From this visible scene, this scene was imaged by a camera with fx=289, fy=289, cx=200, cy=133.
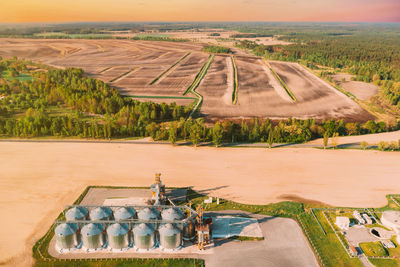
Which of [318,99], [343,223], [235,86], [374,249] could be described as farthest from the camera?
[235,86]

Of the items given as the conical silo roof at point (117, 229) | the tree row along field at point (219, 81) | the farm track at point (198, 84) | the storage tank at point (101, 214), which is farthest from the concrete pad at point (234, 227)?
the farm track at point (198, 84)

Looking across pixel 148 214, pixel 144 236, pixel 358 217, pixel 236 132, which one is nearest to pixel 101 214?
pixel 148 214

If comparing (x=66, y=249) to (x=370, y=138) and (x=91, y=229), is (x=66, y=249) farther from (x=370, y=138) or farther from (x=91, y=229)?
(x=370, y=138)

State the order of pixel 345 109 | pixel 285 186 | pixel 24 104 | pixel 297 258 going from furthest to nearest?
pixel 345 109
pixel 24 104
pixel 285 186
pixel 297 258

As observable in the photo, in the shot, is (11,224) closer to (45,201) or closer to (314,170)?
(45,201)

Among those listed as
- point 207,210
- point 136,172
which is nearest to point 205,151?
point 136,172

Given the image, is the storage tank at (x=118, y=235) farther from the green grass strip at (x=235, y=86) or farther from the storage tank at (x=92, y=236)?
the green grass strip at (x=235, y=86)

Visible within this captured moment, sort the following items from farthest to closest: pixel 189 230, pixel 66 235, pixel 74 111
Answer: pixel 74 111
pixel 189 230
pixel 66 235

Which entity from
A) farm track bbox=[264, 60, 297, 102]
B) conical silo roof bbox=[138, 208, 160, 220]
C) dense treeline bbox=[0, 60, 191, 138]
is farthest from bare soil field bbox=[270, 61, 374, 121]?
conical silo roof bbox=[138, 208, 160, 220]
